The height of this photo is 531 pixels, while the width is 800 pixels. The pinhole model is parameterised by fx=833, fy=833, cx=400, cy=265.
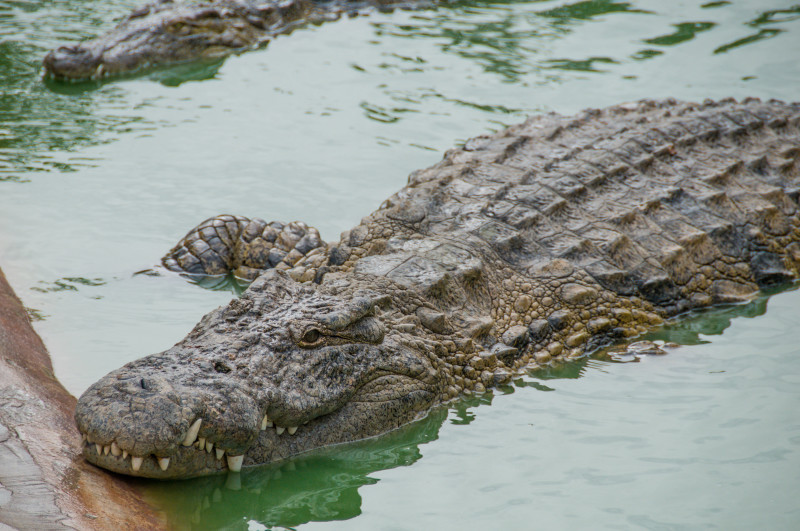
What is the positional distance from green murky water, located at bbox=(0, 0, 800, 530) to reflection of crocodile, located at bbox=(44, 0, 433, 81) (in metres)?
0.37

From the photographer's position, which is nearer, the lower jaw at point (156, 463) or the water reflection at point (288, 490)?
the lower jaw at point (156, 463)

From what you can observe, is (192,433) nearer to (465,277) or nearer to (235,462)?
(235,462)

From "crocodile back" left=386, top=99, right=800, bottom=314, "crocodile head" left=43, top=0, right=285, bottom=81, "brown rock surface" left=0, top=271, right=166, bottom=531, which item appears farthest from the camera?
"crocodile head" left=43, top=0, right=285, bottom=81

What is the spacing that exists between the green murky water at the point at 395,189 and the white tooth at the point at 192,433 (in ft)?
1.08

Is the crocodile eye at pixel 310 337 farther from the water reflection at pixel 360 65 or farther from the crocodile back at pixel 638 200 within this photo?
the water reflection at pixel 360 65

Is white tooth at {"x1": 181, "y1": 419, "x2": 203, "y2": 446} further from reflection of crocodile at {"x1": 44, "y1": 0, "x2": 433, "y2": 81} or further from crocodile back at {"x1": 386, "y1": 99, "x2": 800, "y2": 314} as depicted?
reflection of crocodile at {"x1": 44, "y1": 0, "x2": 433, "y2": 81}

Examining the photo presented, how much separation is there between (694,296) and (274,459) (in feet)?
10.7

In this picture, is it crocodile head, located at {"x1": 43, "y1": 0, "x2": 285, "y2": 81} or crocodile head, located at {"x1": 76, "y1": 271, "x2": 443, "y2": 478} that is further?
crocodile head, located at {"x1": 43, "y1": 0, "x2": 285, "y2": 81}

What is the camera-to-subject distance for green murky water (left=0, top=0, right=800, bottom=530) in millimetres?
3889

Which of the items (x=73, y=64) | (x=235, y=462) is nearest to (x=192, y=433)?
(x=235, y=462)

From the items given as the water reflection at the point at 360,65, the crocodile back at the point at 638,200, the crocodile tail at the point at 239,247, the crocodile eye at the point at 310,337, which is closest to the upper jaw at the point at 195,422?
the crocodile eye at the point at 310,337

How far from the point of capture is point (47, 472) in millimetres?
3322

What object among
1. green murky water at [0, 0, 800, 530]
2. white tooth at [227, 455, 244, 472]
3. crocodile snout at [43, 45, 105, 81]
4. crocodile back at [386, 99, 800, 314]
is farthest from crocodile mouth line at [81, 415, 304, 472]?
crocodile snout at [43, 45, 105, 81]

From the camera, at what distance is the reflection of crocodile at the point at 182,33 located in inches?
395
